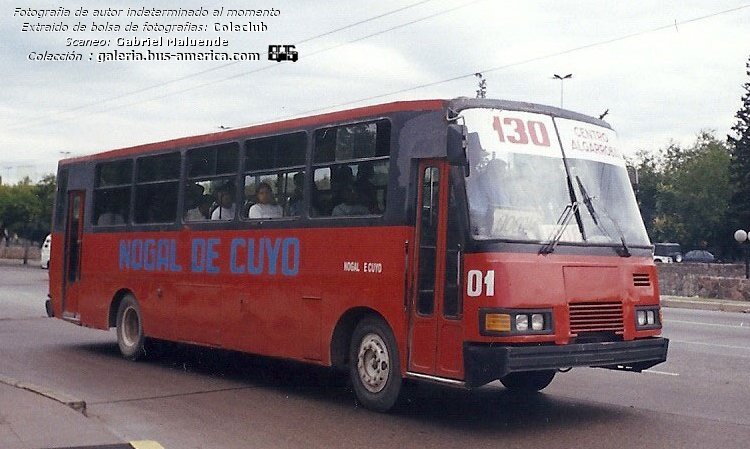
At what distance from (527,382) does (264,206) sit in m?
3.57

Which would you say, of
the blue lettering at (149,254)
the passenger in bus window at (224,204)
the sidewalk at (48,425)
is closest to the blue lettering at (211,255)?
the passenger in bus window at (224,204)

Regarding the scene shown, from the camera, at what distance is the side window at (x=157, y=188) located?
1348 cm

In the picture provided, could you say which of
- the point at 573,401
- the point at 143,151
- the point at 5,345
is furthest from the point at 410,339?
the point at 5,345

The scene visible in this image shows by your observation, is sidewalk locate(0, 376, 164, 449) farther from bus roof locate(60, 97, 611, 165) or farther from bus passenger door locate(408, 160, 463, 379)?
bus roof locate(60, 97, 611, 165)

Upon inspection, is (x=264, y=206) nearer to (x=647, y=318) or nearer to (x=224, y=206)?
(x=224, y=206)

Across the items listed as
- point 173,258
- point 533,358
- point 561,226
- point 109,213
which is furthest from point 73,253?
point 533,358

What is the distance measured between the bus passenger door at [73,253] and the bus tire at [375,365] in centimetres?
706

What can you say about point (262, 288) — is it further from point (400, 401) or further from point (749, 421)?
point (749, 421)

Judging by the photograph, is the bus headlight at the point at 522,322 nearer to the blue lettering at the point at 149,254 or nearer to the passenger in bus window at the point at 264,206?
the passenger in bus window at the point at 264,206

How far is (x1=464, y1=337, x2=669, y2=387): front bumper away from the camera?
834cm

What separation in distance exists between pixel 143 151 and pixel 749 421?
888 centimetres

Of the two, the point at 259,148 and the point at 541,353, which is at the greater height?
the point at 259,148

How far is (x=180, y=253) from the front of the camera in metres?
13.1

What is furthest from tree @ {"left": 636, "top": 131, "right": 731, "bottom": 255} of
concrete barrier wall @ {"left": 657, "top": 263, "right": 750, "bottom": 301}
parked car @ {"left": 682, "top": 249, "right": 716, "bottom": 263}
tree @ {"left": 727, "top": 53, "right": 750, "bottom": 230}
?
concrete barrier wall @ {"left": 657, "top": 263, "right": 750, "bottom": 301}
